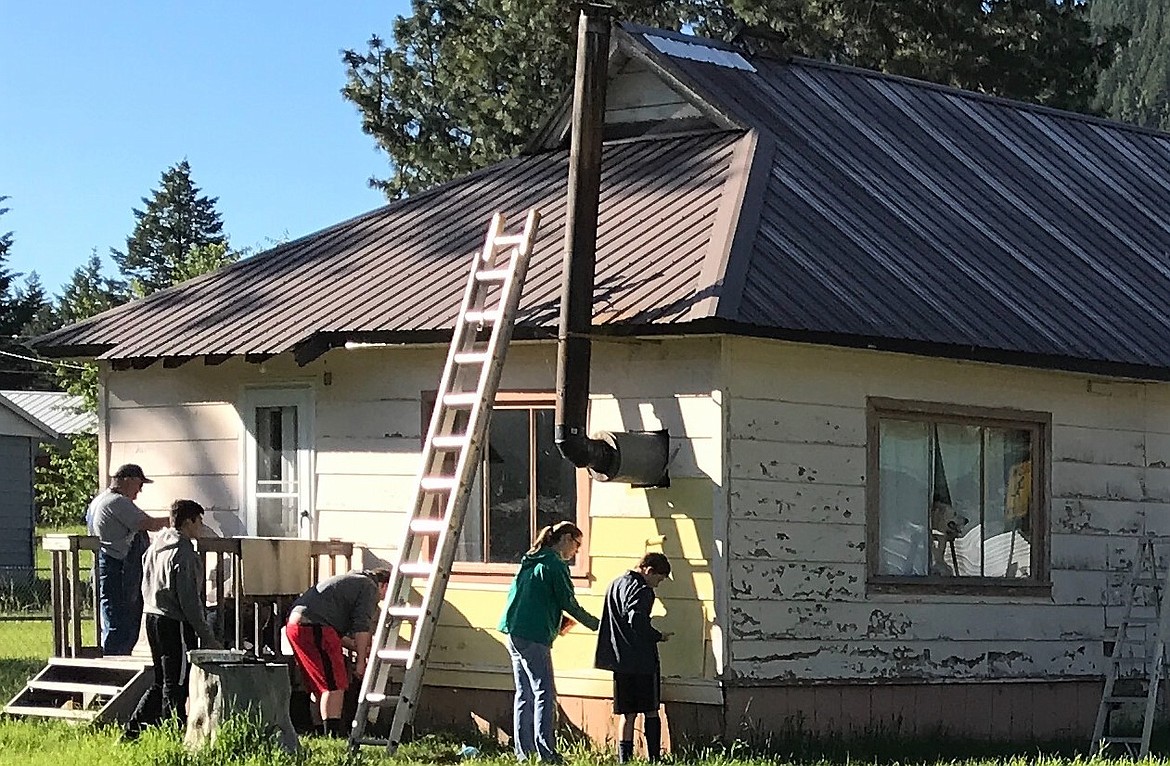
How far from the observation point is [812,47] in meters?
33.1

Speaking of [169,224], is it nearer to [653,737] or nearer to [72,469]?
[72,469]

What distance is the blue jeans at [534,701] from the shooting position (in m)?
12.7

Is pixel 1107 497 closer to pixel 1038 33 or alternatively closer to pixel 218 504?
pixel 218 504

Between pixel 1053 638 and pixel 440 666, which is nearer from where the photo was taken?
pixel 440 666

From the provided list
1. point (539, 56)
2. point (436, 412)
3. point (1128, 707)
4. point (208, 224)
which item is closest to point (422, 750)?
point (436, 412)

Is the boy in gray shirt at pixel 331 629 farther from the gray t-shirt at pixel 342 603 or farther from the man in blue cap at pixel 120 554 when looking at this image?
the man in blue cap at pixel 120 554

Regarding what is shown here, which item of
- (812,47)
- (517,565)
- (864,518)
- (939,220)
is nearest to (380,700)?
(517,565)

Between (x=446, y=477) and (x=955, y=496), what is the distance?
3.88m

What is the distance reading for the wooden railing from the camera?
14.4 m

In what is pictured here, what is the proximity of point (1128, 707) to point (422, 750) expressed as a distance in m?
6.39

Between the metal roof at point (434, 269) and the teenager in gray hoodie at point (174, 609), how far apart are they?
6.46 feet

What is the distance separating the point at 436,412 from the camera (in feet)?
44.4

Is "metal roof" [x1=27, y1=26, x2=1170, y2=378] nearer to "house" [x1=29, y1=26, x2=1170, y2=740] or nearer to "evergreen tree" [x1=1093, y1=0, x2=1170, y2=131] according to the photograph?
"house" [x1=29, y1=26, x2=1170, y2=740]

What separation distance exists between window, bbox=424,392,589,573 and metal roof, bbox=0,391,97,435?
34444mm
